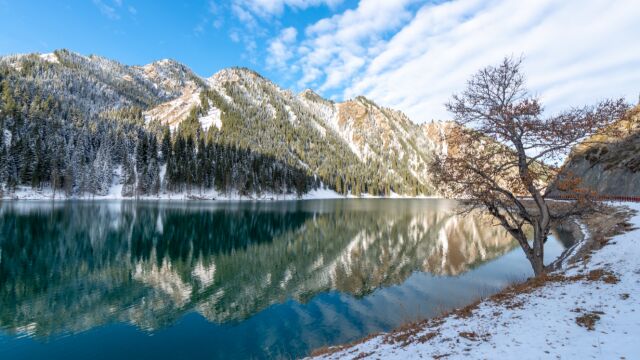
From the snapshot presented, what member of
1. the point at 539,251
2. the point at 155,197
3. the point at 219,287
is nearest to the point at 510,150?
the point at 539,251

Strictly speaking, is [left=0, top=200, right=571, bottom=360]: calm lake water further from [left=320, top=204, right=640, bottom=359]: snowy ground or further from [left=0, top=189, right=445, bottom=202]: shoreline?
[left=0, top=189, right=445, bottom=202]: shoreline

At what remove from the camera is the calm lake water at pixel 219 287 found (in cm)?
1941

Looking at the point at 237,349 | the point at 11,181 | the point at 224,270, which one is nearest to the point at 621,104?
the point at 237,349

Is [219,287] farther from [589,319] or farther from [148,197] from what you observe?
[148,197]

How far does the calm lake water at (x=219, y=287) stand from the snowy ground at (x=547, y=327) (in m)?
8.28

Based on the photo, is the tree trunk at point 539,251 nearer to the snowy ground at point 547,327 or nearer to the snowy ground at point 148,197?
the snowy ground at point 547,327

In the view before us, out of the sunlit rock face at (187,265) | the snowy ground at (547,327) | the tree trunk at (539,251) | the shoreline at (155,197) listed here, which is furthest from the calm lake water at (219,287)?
the shoreline at (155,197)

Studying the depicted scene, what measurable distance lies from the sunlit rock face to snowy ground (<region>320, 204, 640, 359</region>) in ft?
27.5

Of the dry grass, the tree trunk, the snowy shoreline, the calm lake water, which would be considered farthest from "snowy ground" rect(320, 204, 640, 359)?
the snowy shoreline

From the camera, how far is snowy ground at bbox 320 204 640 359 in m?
9.18

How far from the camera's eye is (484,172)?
69.1ft

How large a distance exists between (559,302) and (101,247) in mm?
48036

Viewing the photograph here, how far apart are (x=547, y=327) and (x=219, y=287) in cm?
2565

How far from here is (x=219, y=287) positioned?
29.8m
